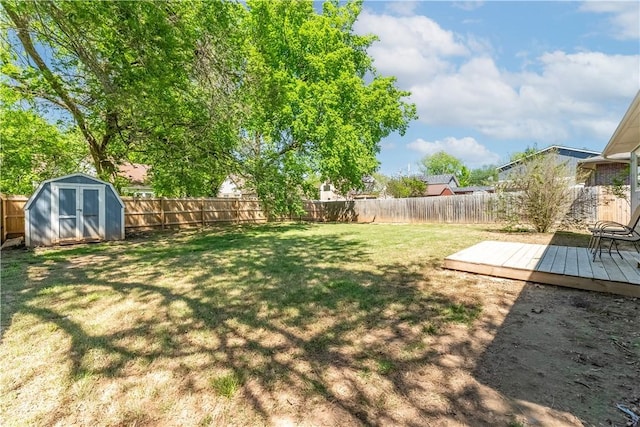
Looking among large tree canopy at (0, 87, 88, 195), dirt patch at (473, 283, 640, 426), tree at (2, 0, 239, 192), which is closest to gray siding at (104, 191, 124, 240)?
tree at (2, 0, 239, 192)

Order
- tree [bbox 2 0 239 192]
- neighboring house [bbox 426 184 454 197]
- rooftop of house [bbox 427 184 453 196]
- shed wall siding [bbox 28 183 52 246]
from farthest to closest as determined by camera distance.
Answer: rooftop of house [bbox 427 184 453 196] < neighboring house [bbox 426 184 454 197] < shed wall siding [bbox 28 183 52 246] < tree [bbox 2 0 239 192]

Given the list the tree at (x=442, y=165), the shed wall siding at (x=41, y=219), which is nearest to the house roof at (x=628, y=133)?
the shed wall siding at (x=41, y=219)

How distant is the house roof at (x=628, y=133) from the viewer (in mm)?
4875

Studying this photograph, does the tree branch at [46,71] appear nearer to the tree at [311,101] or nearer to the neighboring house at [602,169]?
the tree at [311,101]

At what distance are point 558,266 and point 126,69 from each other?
9920 millimetres

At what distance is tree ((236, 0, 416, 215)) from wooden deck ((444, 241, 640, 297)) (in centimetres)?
962

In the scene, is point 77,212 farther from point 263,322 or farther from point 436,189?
point 436,189

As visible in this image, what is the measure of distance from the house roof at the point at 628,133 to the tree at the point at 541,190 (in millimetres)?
1346

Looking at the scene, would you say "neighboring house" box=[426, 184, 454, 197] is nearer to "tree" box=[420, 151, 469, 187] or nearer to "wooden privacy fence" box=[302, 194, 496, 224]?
"tree" box=[420, 151, 469, 187]

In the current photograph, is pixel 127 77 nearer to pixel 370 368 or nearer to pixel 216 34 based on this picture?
pixel 216 34

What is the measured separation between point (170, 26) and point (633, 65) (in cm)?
1179

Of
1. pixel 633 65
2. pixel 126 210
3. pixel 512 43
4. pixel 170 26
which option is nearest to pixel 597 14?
pixel 633 65

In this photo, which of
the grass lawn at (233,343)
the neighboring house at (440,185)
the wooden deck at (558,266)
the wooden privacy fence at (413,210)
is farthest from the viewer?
the neighboring house at (440,185)

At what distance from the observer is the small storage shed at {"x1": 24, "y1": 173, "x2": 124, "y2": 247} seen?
8227 millimetres
